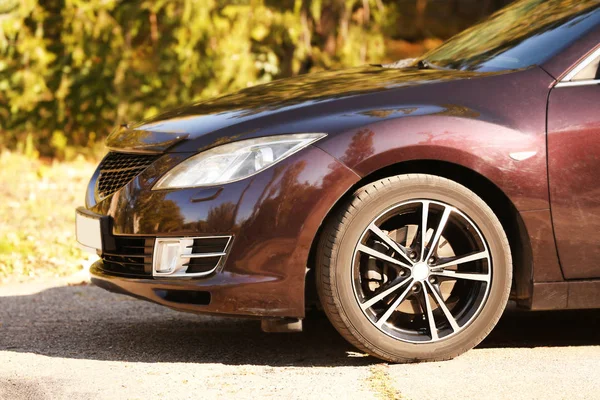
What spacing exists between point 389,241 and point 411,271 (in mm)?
156

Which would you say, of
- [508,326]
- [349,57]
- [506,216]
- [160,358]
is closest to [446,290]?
[506,216]

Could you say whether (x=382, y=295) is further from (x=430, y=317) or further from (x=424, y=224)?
(x=424, y=224)

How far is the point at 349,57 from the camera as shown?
11188 millimetres

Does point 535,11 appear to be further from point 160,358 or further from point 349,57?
point 349,57

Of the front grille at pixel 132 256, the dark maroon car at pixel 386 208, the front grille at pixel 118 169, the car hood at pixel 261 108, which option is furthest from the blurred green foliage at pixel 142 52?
the dark maroon car at pixel 386 208

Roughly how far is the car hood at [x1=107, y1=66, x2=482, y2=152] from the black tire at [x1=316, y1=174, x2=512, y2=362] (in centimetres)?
39

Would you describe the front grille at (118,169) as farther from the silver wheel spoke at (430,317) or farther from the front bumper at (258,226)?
the silver wheel spoke at (430,317)

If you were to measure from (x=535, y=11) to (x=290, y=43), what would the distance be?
21.2ft

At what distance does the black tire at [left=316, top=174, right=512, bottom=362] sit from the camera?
3953 mm

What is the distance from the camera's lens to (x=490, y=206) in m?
4.23

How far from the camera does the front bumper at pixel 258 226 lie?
3893 millimetres

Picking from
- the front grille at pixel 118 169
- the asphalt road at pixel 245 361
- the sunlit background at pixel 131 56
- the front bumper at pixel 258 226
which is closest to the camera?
the asphalt road at pixel 245 361

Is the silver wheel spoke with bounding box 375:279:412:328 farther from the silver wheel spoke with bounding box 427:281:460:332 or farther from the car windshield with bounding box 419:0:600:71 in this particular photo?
the car windshield with bounding box 419:0:600:71

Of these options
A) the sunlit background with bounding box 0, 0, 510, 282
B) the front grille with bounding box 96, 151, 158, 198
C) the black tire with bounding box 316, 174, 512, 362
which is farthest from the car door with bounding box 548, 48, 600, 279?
the sunlit background with bounding box 0, 0, 510, 282
